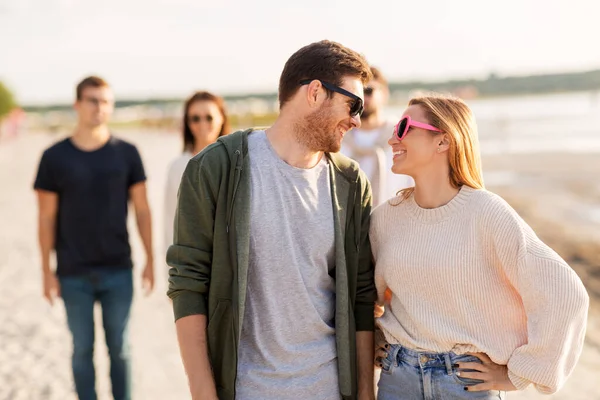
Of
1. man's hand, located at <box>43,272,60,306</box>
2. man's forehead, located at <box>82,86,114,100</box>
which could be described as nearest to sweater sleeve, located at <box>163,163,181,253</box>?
man's forehead, located at <box>82,86,114,100</box>

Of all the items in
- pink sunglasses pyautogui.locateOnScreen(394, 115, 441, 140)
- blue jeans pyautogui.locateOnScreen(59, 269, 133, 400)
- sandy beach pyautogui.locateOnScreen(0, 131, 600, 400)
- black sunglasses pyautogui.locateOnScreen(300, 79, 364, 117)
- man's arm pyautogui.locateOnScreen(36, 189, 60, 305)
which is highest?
black sunglasses pyautogui.locateOnScreen(300, 79, 364, 117)

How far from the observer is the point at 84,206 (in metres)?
4.16

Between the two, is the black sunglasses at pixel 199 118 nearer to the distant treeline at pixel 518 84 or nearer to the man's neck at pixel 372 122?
the man's neck at pixel 372 122

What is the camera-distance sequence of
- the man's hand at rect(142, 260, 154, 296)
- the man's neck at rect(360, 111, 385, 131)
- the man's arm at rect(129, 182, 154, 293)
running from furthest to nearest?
1. the man's hand at rect(142, 260, 154, 296)
2. the man's arm at rect(129, 182, 154, 293)
3. the man's neck at rect(360, 111, 385, 131)

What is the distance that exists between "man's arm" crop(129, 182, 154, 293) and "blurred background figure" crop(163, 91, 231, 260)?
131mm

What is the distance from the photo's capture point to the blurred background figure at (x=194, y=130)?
4.39 m

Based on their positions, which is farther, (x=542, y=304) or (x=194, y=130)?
(x=194, y=130)

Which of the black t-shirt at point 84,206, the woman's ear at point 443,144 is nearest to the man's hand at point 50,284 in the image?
the black t-shirt at point 84,206

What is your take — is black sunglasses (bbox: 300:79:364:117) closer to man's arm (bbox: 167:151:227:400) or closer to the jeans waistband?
man's arm (bbox: 167:151:227:400)

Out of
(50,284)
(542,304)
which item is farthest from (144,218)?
(542,304)

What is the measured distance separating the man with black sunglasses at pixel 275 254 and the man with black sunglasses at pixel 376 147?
1.50 metres

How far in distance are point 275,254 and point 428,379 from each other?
2.32ft

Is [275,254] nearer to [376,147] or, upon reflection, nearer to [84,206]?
[376,147]

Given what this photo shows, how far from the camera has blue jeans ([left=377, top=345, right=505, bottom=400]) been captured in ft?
7.77
